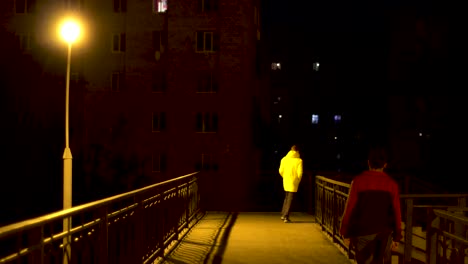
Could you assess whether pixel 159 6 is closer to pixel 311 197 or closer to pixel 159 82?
pixel 159 82

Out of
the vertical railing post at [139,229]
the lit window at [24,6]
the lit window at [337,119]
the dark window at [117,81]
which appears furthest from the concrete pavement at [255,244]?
the lit window at [337,119]

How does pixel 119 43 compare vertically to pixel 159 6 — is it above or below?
below

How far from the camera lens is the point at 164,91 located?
44.2 m

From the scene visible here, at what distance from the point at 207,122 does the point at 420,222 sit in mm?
25029

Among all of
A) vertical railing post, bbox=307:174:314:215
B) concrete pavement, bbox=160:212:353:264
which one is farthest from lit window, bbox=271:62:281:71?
concrete pavement, bbox=160:212:353:264

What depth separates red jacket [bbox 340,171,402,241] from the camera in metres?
6.56

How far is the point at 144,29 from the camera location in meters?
44.4

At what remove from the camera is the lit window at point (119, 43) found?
4506cm

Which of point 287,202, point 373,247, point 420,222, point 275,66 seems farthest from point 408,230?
point 275,66

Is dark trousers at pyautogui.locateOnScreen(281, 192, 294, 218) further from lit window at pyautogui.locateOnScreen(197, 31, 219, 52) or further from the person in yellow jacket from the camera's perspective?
lit window at pyautogui.locateOnScreen(197, 31, 219, 52)

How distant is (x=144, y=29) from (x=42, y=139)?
9.33 meters

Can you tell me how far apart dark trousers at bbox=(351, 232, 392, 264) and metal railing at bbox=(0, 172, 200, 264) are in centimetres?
249

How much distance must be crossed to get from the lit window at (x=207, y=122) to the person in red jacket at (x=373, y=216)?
37.0 metres

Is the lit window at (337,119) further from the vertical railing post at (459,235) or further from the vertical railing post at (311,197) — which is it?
the vertical railing post at (459,235)
